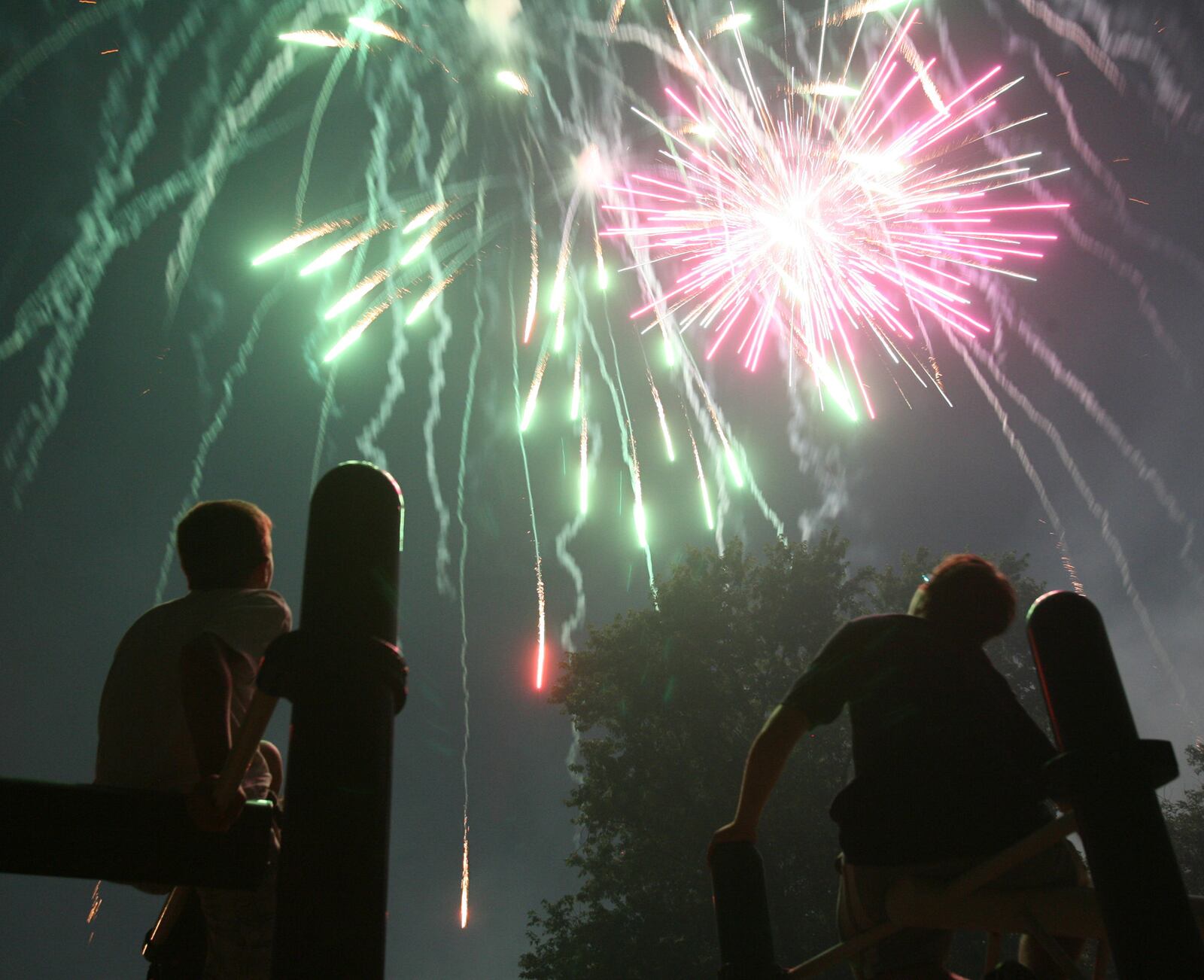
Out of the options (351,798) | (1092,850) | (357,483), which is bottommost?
(1092,850)

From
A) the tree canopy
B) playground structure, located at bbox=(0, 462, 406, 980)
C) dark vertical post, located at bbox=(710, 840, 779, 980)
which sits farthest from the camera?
the tree canopy

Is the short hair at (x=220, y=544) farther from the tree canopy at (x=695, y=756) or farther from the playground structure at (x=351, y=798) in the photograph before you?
the tree canopy at (x=695, y=756)

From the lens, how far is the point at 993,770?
2357mm

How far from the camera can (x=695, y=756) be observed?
71.8 ft

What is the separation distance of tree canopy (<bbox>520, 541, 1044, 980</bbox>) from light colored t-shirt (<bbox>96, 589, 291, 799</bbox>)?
56.4 feet

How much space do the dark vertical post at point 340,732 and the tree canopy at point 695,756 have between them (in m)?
18.0

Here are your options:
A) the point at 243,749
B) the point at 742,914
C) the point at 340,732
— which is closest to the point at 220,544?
the point at 243,749

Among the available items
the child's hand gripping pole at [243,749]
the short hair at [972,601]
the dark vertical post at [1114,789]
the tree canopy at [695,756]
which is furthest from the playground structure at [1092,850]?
the tree canopy at [695,756]

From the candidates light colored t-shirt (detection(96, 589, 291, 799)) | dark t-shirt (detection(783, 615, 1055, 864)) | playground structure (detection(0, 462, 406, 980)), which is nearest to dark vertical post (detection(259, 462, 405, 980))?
playground structure (detection(0, 462, 406, 980))

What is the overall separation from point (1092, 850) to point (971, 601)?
1.39 metres

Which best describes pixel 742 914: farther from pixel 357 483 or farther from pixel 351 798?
pixel 357 483

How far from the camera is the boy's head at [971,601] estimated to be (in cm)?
270

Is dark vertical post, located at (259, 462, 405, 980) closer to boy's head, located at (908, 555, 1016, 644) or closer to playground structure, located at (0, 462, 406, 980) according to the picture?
playground structure, located at (0, 462, 406, 980)

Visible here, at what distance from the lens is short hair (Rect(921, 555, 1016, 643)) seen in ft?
8.85
